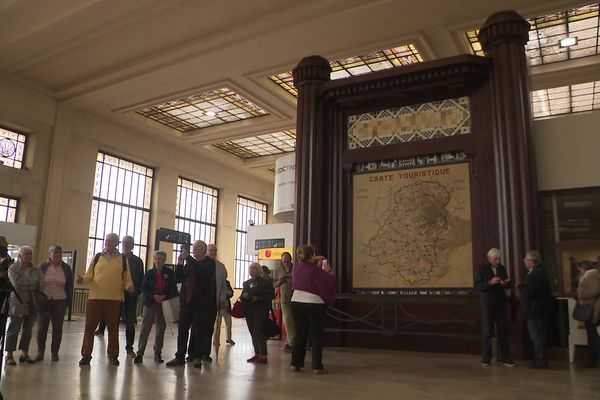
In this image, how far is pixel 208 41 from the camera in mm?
12297

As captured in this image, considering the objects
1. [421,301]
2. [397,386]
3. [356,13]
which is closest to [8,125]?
[356,13]

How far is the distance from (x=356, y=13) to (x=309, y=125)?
3.67m

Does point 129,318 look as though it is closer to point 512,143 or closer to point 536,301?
point 536,301

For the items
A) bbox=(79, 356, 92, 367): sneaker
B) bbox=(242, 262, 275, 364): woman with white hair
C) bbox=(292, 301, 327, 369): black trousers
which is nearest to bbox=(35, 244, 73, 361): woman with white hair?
bbox=(79, 356, 92, 367): sneaker

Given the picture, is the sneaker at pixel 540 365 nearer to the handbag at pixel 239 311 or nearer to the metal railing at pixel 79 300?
the handbag at pixel 239 311

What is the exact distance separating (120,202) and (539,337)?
15.8 m

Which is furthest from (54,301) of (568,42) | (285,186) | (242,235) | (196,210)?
(242,235)

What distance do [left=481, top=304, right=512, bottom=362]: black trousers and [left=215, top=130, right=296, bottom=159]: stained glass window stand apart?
1352cm

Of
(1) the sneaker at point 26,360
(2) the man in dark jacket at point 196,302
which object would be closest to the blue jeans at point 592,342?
(2) the man in dark jacket at point 196,302

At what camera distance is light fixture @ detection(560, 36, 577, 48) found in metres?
11.9

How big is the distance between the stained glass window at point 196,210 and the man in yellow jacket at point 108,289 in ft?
47.4

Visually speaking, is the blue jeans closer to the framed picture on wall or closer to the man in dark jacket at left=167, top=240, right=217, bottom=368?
the framed picture on wall

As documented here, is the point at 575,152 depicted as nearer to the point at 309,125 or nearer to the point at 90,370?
the point at 309,125

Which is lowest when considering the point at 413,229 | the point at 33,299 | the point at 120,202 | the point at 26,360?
the point at 26,360
